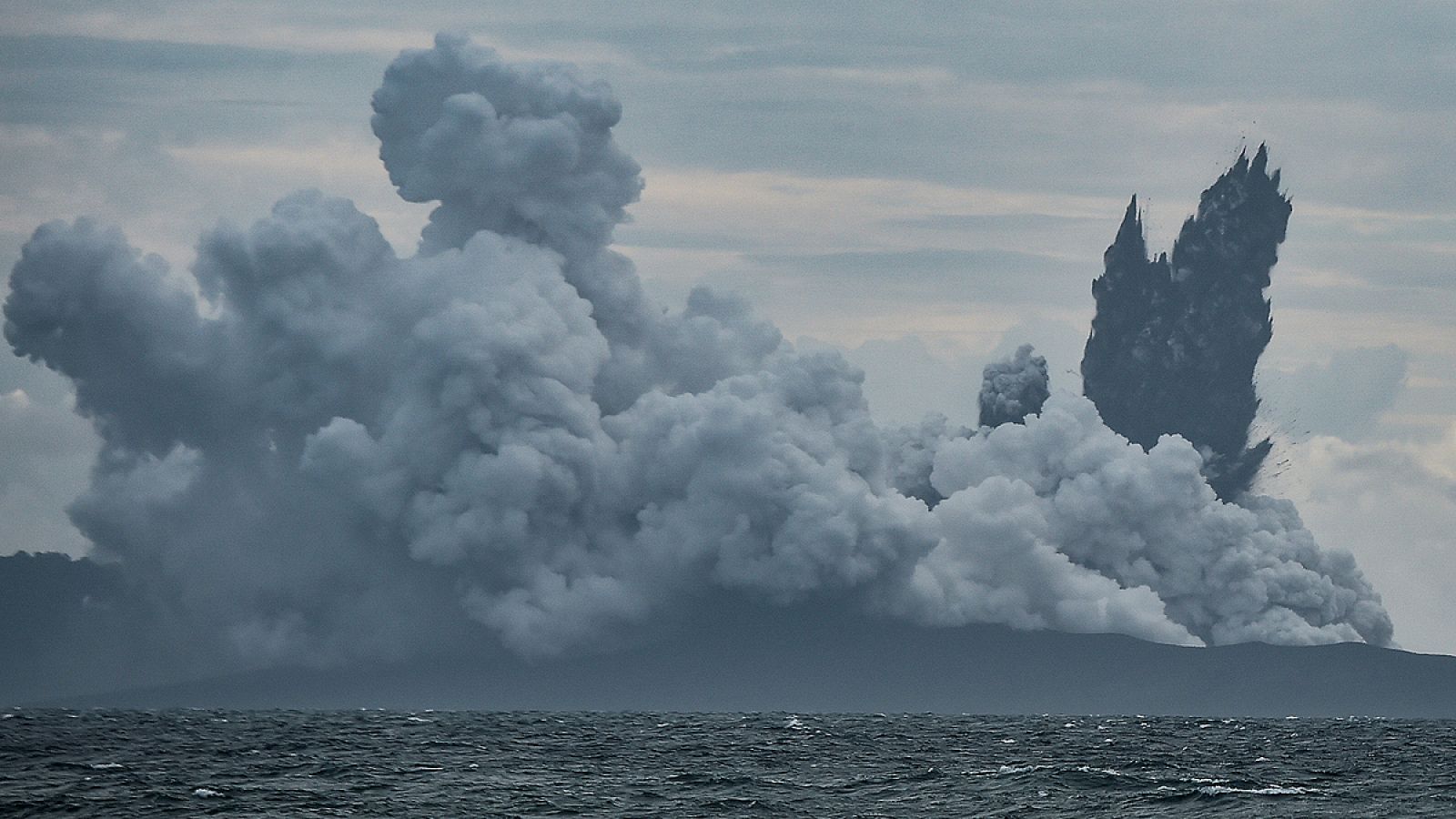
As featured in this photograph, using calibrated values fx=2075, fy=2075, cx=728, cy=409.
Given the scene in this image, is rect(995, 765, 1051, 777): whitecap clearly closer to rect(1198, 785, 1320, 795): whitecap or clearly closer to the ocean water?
the ocean water

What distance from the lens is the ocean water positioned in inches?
3765

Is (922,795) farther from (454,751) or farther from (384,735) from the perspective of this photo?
(384,735)

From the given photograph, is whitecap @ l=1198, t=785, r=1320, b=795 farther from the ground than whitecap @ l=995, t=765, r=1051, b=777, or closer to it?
closer to it

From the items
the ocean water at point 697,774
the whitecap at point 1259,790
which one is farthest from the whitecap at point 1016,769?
the whitecap at point 1259,790

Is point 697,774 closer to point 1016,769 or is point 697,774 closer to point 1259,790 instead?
point 1016,769

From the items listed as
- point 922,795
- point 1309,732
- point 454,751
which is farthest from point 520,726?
point 922,795

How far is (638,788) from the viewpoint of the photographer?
106 meters

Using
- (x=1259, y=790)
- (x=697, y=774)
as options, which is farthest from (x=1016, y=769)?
(x=697, y=774)

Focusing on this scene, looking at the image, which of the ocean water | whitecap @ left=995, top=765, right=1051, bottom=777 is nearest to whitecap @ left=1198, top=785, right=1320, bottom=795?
the ocean water

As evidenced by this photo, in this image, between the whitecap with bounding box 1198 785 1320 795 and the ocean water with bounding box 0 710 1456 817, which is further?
the whitecap with bounding box 1198 785 1320 795

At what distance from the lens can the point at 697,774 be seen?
11588cm

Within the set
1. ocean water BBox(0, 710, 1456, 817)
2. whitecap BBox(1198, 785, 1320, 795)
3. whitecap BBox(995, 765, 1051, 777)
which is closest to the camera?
ocean water BBox(0, 710, 1456, 817)

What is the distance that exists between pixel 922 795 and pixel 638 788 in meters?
14.7

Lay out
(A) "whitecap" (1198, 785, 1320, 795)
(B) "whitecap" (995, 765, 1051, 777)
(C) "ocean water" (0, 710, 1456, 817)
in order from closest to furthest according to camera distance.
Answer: (C) "ocean water" (0, 710, 1456, 817) → (A) "whitecap" (1198, 785, 1320, 795) → (B) "whitecap" (995, 765, 1051, 777)
